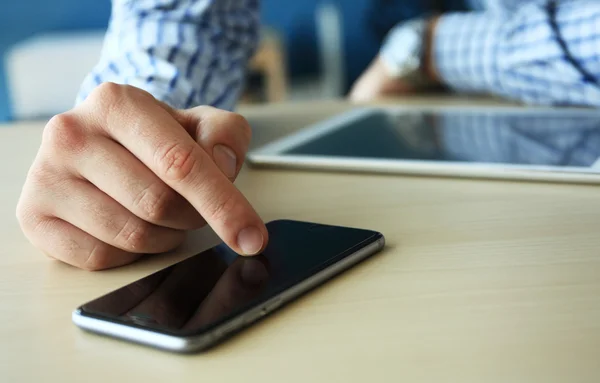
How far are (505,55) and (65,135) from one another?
0.68m

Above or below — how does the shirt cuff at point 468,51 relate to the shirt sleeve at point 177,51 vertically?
below

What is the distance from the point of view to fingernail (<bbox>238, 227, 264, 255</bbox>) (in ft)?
1.30

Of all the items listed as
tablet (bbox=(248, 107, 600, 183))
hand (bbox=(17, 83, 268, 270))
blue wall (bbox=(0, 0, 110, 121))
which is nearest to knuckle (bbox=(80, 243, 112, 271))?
hand (bbox=(17, 83, 268, 270))

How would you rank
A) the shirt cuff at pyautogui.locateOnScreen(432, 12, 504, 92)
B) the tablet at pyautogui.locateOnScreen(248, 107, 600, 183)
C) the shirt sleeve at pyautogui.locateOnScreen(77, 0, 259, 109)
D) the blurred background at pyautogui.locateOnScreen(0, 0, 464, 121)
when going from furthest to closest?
the blurred background at pyautogui.locateOnScreen(0, 0, 464, 121) < the shirt cuff at pyautogui.locateOnScreen(432, 12, 504, 92) < the shirt sleeve at pyautogui.locateOnScreen(77, 0, 259, 109) < the tablet at pyautogui.locateOnScreen(248, 107, 600, 183)

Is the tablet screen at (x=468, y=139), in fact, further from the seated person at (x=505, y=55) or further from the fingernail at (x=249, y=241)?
the fingernail at (x=249, y=241)

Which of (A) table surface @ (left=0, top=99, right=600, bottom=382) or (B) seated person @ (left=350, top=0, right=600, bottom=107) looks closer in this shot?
(A) table surface @ (left=0, top=99, right=600, bottom=382)

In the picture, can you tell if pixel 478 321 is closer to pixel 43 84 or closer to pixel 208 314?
pixel 208 314

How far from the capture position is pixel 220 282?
36cm

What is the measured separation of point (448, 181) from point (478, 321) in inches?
9.9

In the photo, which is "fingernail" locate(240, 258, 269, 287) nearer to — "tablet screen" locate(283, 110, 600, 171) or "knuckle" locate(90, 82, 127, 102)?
"knuckle" locate(90, 82, 127, 102)

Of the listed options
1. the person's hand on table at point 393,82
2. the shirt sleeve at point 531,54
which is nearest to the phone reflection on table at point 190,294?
the shirt sleeve at point 531,54

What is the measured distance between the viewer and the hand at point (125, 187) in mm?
396

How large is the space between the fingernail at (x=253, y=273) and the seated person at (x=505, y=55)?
561 mm

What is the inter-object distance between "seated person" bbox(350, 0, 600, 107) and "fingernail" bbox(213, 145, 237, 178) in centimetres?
51
